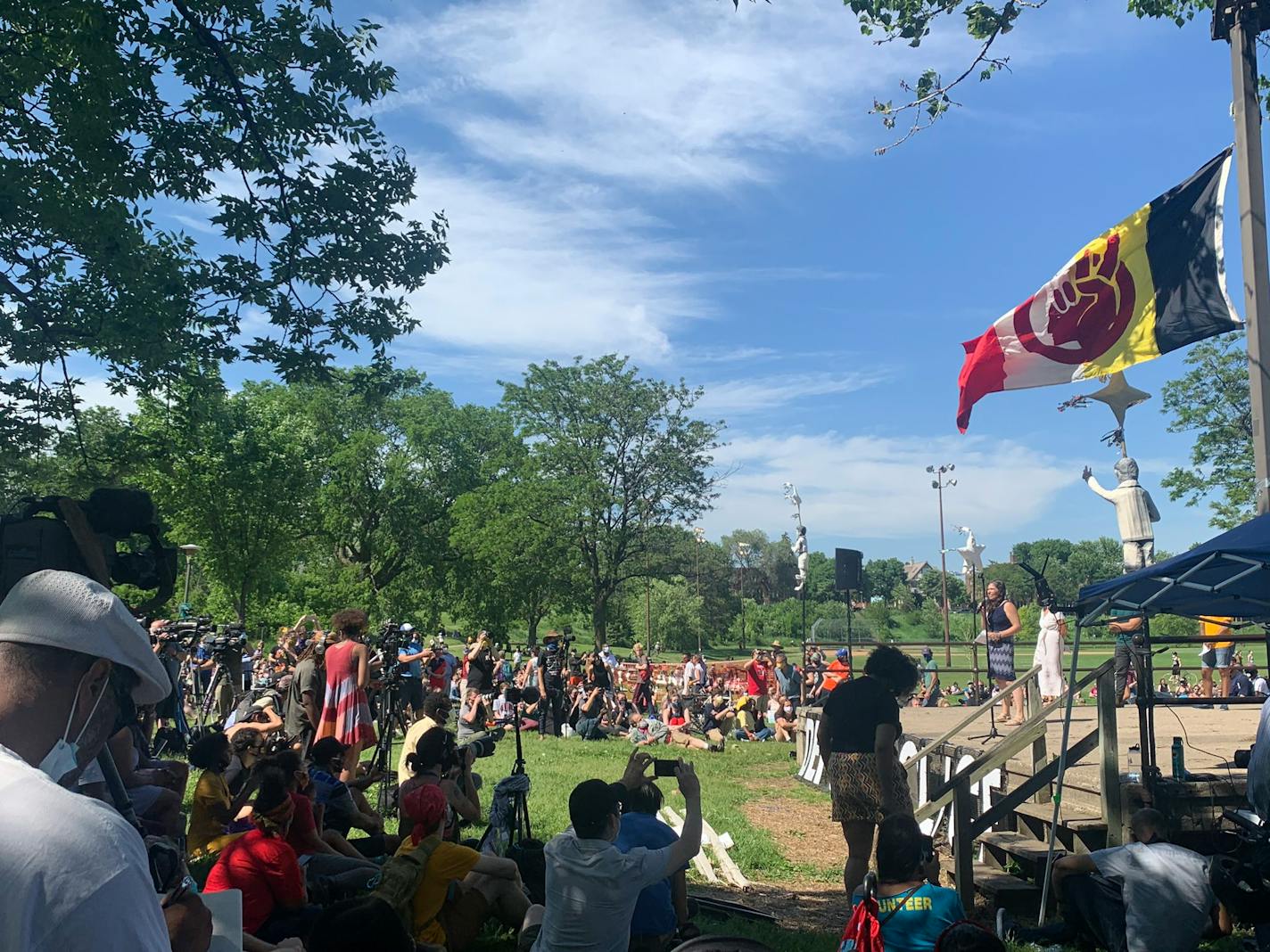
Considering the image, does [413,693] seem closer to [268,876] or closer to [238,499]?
[268,876]

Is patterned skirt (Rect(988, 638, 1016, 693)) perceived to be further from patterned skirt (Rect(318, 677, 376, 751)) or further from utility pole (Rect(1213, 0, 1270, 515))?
patterned skirt (Rect(318, 677, 376, 751))

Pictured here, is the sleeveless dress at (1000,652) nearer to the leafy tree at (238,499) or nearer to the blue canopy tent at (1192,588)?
the blue canopy tent at (1192,588)

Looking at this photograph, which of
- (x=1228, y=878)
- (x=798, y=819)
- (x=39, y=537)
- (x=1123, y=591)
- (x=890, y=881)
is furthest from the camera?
(x=798, y=819)

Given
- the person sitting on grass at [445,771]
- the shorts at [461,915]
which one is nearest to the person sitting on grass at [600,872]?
the shorts at [461,915]

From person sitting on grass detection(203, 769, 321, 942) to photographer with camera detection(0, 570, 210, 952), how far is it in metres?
3.54

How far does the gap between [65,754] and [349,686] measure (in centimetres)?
737

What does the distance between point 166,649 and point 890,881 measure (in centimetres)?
818

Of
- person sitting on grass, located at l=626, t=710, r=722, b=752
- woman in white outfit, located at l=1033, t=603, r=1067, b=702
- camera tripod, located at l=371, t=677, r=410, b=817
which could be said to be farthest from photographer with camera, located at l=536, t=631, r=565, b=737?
woman in white outfit, located at l=1033, t=603, r=1067, b=702

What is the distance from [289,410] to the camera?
4353 cm

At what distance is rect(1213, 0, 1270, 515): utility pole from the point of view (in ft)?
21.5

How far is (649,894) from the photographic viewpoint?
4.79 m

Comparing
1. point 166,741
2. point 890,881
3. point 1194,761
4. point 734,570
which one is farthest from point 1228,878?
point 734,570

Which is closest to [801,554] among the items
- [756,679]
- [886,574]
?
[756,679]

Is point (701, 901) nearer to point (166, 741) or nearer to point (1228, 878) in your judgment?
point (1228, 878)
